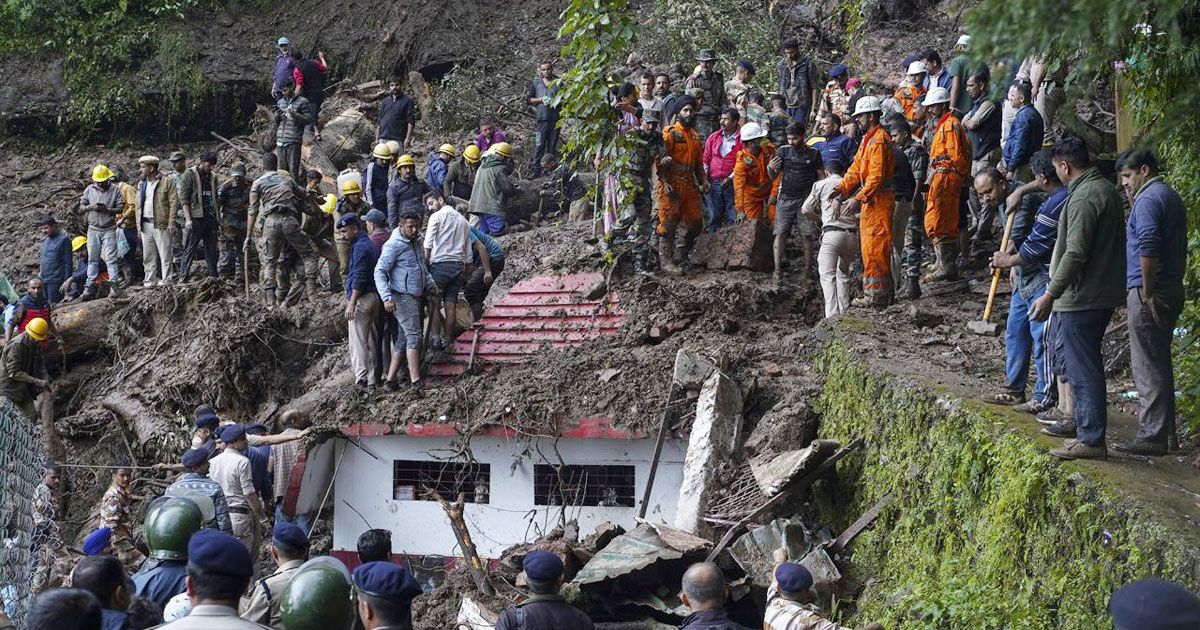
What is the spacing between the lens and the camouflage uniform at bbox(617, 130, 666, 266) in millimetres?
13984

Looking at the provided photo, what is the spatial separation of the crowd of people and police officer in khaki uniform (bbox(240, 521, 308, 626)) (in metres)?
0.01

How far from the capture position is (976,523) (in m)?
7.58

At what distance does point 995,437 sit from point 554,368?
20.5 feet

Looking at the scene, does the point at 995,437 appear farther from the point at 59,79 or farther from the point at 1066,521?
the point at 59,79

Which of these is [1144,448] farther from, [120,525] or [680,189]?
[120,525]

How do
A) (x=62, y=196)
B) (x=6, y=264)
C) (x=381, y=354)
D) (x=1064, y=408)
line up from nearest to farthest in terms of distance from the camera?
1. (x=1064, y=408)
2. (x=381, y=354)
3. (x=6, y=264)
4. (x=62, y=196)

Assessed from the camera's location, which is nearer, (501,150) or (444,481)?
(444,481)

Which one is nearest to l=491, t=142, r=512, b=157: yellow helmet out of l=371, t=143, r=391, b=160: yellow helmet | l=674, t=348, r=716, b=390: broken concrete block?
l=371, t=143, r=391, b=160: yellow helmet

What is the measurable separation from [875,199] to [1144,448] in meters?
5.29

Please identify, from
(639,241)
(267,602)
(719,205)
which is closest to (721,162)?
(719,205)

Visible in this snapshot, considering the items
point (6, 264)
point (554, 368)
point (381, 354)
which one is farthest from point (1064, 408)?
point (6, 264)

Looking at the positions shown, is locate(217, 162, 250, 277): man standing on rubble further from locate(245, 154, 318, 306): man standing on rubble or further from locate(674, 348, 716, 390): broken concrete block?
locate(674, 348, 716, 390): broken concrete block

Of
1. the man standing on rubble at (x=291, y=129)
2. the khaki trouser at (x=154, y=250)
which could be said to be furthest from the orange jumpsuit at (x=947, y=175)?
the khaki trouser at (x=154, y=250)

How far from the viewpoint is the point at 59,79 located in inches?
998
